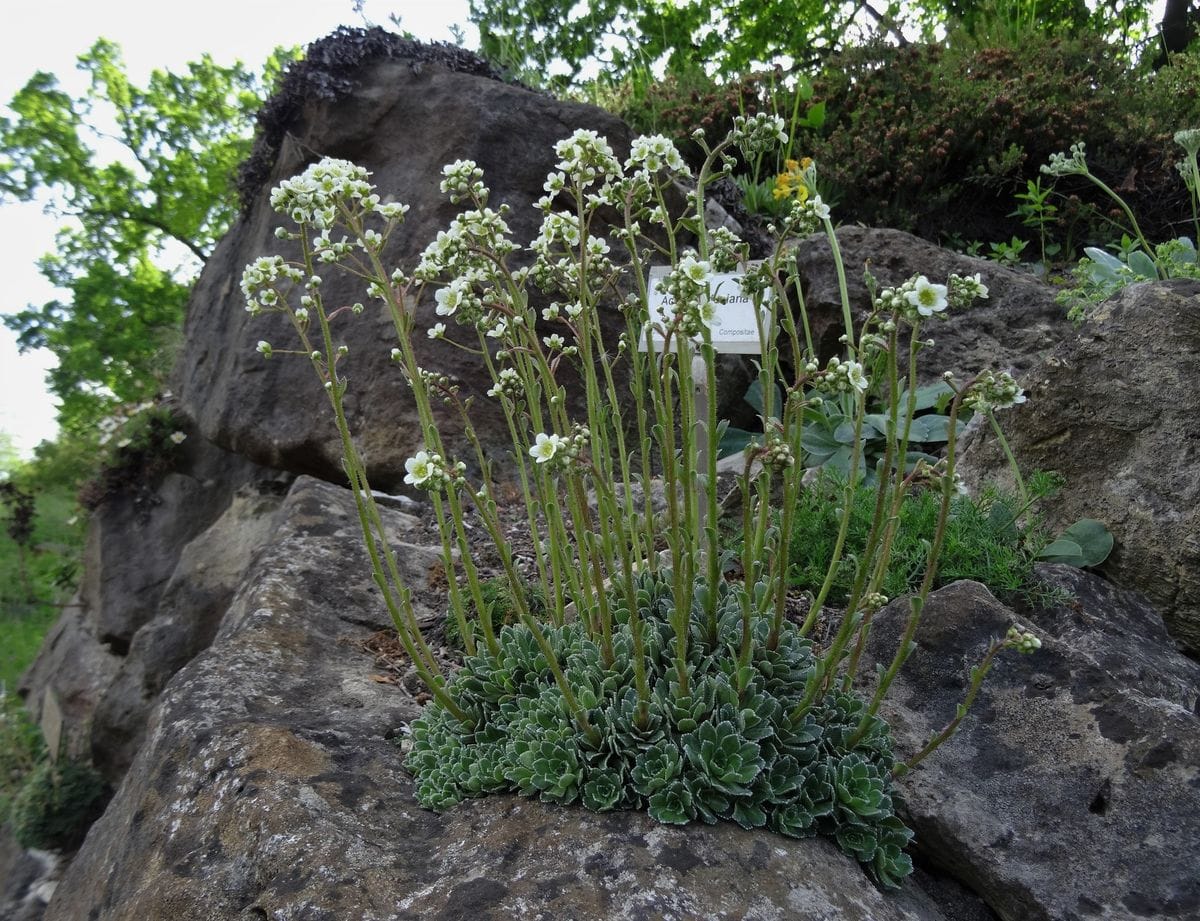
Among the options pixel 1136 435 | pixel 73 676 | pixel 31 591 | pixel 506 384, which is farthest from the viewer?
pixel 31 591

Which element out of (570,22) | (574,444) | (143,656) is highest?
(570,22)

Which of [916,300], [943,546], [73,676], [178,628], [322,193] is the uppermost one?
[322,193]

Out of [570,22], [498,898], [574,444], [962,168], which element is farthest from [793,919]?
[570,22]

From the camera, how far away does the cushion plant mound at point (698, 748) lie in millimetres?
2074

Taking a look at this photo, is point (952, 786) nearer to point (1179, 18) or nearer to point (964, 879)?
point (964, 879)

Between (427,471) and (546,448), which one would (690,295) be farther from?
(427,471)

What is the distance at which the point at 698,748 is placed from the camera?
2104 mm

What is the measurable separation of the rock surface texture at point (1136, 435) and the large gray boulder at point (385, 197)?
2849 millimetres

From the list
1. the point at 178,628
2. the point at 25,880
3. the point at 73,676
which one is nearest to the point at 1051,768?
the point at 178,628

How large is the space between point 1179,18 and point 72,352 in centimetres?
1679

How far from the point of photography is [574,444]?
6.09 feet

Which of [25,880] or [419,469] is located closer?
[419,469]

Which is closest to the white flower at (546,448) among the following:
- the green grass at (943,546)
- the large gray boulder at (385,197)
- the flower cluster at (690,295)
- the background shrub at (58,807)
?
the flower cluster at (690,295)

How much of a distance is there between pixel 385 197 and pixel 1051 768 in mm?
5258
